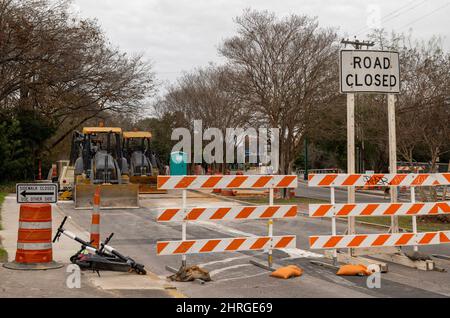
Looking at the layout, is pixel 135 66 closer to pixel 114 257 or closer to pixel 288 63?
pixel 288 63

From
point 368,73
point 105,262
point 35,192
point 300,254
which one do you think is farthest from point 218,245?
point 368,73

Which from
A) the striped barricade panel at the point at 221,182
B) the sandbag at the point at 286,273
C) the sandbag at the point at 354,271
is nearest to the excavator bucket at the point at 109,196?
the striped barricade panel at the point at 221,182

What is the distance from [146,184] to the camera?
1366 inches

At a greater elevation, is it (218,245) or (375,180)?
(375,180)

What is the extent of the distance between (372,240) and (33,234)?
20.0ft

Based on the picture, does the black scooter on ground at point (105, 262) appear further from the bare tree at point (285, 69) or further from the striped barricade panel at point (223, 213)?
the bare tree at point (285, 69)

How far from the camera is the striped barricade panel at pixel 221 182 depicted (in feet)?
32.4

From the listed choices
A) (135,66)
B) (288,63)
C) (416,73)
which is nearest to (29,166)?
(135,66)

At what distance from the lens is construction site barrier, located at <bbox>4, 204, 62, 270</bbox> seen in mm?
9938

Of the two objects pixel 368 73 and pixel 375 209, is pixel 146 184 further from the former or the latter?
pixel 375 209

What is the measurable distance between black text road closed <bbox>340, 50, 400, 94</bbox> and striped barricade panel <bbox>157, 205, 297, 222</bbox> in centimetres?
320

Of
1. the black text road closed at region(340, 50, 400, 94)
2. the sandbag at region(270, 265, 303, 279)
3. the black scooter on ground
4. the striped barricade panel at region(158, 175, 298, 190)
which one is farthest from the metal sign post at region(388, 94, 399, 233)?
the black scooter on ground

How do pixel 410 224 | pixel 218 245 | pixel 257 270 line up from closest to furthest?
pixel 218 245, pixel 257 270, pixel 410 224

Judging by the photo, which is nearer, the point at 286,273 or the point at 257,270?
the point at 286,273
